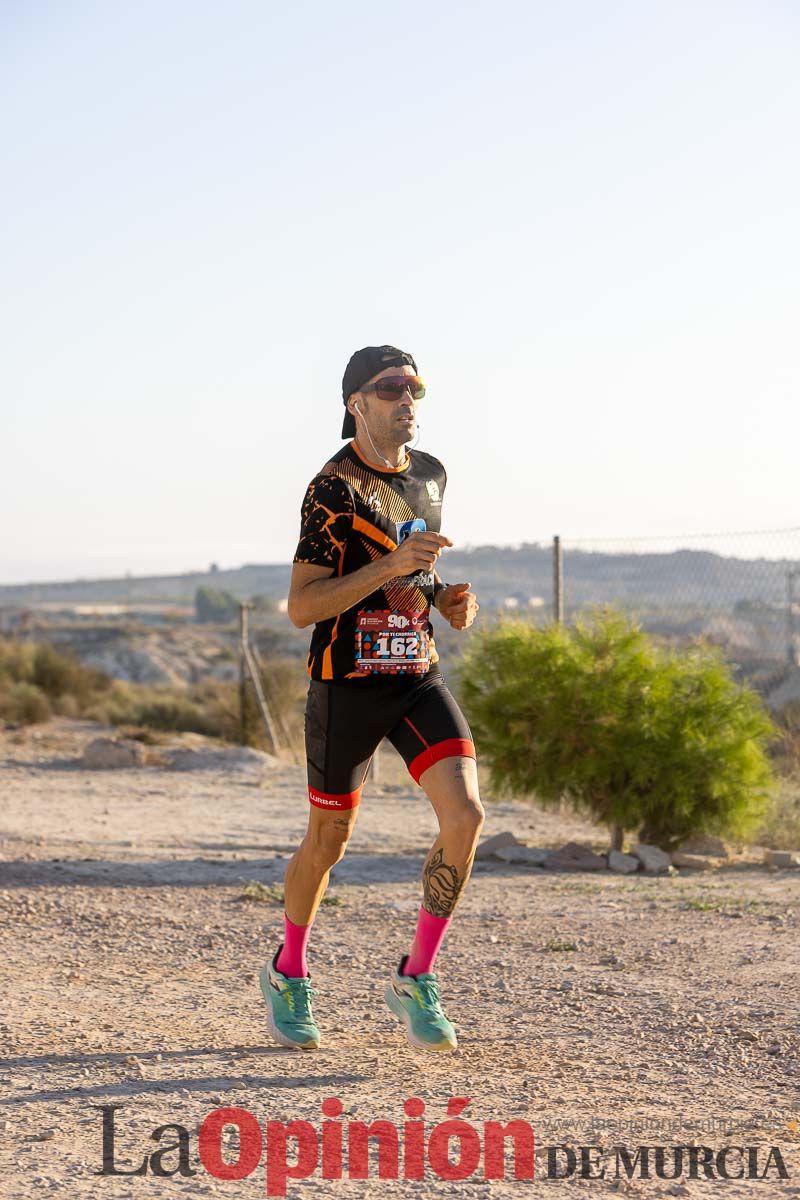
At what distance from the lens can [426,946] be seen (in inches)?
192

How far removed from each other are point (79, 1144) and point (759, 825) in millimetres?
6709

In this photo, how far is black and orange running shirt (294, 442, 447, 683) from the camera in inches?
187

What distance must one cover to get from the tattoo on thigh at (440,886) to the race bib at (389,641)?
0.61 m

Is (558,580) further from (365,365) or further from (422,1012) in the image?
(422,1012)

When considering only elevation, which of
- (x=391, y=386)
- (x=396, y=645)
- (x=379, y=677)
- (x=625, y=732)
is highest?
(x=391, y=386)

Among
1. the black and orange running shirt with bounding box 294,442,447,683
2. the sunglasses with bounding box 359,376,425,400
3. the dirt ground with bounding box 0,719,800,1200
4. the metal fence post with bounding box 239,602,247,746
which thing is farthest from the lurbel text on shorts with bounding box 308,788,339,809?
the metal fence post with bounding box 239,602,247,746

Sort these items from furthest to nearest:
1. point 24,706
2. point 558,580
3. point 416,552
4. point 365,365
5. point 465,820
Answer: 1. point 24,706
2. point 558,580
3. point 365,365
4. point 465,820
5. point 416,552

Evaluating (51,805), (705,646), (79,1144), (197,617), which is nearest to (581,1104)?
(79,1144)

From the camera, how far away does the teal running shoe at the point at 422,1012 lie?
4719 mm

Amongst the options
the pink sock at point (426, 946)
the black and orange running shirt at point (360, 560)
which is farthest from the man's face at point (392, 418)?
the pink sock at point (426, 946)

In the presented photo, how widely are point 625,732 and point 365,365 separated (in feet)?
16.8

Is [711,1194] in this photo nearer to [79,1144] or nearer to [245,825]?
[79,1144]

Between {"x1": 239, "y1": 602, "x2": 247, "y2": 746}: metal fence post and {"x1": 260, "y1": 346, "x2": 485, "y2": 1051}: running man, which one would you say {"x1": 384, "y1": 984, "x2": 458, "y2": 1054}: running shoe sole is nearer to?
{"x1": 260, "y1": 346, "x2": 485, "y2": 1051}: running man

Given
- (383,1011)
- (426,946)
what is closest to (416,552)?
(426,946)
